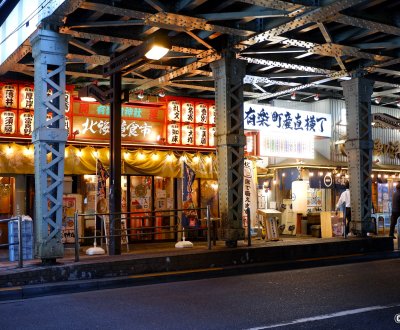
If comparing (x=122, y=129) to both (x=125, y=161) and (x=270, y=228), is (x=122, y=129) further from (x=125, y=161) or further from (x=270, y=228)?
(x=270, y=228)

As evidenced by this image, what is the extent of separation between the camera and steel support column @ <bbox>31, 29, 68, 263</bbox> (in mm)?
11680

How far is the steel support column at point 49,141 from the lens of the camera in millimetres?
11680

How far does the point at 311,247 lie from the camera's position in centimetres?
1532

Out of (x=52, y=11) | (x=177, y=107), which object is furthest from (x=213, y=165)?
(x=52, y=11)

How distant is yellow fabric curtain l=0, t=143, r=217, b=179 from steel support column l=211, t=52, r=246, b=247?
4.80m

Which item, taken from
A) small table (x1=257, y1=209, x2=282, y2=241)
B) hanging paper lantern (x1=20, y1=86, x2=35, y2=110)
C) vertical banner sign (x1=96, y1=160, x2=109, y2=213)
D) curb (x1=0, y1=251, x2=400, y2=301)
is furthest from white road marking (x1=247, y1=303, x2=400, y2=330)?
hanging paper lantern (x1=20, y1=86, x2=35, y2=110)

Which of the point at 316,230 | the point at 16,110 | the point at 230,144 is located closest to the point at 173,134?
the point at 230,144

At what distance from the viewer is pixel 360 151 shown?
17.0 m

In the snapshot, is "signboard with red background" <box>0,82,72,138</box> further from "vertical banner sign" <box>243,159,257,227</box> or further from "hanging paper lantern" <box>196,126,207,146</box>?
"vertical banner sign" <box>243,159,257,227</box>

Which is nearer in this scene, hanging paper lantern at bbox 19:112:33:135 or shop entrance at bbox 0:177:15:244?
hanging paper lantern at bbox 19:112:33:135

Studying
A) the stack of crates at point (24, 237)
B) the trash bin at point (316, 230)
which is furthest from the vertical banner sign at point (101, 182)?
the trash bin at point (316, 230)

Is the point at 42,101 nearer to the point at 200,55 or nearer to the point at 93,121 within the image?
the point at 200,55

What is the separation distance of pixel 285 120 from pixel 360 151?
5230 mm

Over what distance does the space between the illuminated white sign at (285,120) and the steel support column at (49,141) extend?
974 centimetres
